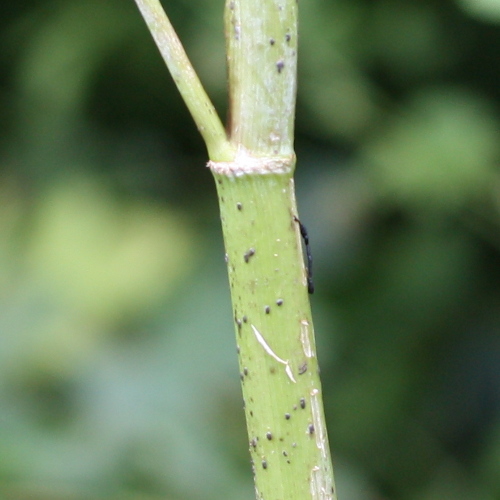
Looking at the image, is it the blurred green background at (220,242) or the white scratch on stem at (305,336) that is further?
the blurred green background at (220,242)

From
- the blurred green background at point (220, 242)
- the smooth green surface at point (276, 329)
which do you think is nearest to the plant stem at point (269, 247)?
the smooth green surface at point (276, 329)

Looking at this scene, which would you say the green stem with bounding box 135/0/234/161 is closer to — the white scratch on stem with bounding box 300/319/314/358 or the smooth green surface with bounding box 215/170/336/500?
the smooth green surface with bounding box 215/170/336/500

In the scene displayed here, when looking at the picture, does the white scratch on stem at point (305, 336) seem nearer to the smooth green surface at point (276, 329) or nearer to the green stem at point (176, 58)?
the smooth green surface at point (276, 329)

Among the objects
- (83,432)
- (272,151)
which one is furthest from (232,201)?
(83,432)

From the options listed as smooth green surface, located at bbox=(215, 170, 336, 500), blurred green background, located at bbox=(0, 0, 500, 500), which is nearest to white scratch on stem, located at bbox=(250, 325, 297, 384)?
smooth green surface, located at bbox=(215, 170, 336, 500)

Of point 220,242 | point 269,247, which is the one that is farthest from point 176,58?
point 220,242

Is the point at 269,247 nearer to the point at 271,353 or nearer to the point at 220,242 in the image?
the point at 271,353
